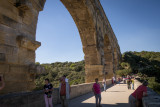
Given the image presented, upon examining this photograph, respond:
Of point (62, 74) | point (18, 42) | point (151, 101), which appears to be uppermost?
point (18, 42)

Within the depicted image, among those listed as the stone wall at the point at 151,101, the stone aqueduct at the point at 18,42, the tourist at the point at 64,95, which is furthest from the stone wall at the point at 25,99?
the stone wall at the point at 151,101

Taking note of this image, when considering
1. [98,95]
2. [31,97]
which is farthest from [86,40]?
[31,97]

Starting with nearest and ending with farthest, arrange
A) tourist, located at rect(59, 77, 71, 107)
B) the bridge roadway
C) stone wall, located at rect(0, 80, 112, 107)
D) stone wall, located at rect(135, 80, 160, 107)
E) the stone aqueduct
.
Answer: stone wall, located at rect(135, 80, 160, 107) < stone wall, located at rect(0, 80, 112, 107) < the stone aqueduct < tourist, located at rect(59, 77, 71, 107) < the bridge roadway

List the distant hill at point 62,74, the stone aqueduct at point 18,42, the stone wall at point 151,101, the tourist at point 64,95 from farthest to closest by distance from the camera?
1. the distant hill at point 62,74
2. the tourist at point 64,95
3. the stone aqueduct at point 18,42
4. the stone wall at point 151,101

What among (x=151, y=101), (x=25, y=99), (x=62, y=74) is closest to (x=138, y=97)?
(x=151, y=101)

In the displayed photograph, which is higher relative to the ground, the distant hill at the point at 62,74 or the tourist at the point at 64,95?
the tourist at the point at 64,95

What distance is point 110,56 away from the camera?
58.1 ft

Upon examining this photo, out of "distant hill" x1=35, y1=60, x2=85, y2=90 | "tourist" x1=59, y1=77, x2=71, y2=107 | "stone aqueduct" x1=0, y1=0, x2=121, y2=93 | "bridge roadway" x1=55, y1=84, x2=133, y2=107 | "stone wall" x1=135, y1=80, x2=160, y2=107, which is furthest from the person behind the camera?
"distant hill" x1=35, y1=60, x2=85, y2=90

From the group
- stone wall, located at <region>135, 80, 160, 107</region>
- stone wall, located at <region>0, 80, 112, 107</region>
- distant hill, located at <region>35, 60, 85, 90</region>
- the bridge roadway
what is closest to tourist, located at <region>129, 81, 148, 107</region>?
stone wall, located at <region>135, 80, 160, 107</region>

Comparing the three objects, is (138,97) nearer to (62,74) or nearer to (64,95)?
(64,95)

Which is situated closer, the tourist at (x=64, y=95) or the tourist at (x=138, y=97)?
the tourist at (x=138, y=97)

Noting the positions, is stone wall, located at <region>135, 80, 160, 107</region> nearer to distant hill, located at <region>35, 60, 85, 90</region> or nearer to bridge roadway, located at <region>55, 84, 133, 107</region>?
bridge roadway, located at <region>55, 84, 133, 107</region>

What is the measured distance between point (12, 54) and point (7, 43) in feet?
0.90

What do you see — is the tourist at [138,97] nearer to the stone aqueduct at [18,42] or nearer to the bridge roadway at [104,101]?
the bridge roadway at [104,101]
